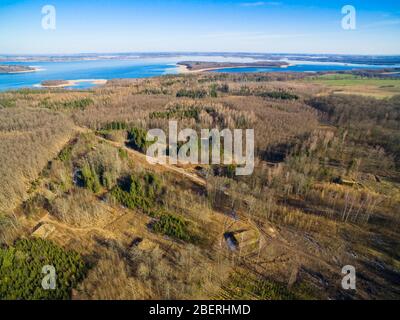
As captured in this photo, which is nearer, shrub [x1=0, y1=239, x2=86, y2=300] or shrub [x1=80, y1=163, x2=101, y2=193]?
shrub [x1=0, y1=239, x2=86, y2=300]

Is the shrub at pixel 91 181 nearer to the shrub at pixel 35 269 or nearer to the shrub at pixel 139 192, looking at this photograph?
the shrub at pixel 139 192

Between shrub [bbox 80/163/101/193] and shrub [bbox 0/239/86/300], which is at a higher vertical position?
shrub [bbox 80/163/101/193]

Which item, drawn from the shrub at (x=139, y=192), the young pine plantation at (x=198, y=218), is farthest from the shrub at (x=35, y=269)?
the shrub at (x=139, y=192)

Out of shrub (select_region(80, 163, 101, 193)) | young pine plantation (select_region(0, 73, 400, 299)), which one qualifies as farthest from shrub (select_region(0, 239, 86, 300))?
shrub (select_region(80, 163, 101, 193))

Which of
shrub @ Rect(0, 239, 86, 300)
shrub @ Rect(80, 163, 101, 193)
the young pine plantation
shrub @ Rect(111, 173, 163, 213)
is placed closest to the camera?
shrub @ Rect(0, 239, 86, 300)

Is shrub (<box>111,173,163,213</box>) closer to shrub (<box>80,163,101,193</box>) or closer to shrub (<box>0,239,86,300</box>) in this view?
shrub (<box>80,163,101,193</box>)

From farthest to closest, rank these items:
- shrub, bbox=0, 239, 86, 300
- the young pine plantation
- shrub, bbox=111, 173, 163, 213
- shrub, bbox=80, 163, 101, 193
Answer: shrub, bbox=80, 163, 101, 193 < shrub, bbox=111, 173, 163, 213 < the young pine plantation < shrub, bbox=0, 239, 86, 300
